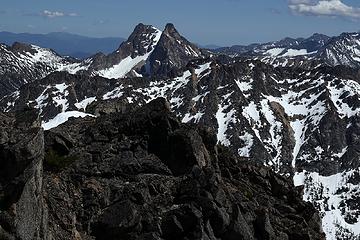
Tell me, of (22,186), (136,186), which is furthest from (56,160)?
(22,186)

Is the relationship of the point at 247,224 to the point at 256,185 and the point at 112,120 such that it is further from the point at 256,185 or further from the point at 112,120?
the point at 112,120

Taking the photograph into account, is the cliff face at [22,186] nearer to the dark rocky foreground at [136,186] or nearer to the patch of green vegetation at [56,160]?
the dark rocky foreground at [136,186]

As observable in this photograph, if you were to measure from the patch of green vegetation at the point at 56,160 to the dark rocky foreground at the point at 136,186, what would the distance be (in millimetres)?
85

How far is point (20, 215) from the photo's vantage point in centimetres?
2811

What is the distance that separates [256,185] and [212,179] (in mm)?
11713

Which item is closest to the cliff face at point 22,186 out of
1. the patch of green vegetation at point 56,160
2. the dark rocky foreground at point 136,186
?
the dark rocky foreground at point 136,186

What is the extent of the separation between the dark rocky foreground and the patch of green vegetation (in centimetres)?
8

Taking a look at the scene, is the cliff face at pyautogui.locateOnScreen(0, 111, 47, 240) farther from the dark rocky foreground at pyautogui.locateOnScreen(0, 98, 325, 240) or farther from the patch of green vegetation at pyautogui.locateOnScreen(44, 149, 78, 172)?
the patch of green vegetation at pyautogui.locateOnScreen(44, 149, 78, 172)

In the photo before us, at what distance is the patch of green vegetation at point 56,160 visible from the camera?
129 feet

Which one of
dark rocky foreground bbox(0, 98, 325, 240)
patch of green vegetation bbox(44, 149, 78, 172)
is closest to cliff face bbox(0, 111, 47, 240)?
dark rocky foreground bbox(0, 98, 325, 240)

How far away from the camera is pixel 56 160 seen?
40.6 meters

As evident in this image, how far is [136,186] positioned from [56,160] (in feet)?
20.9

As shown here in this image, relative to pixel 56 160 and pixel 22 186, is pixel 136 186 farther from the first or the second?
pixel 22 186

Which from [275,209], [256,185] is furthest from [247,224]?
[256,185]
